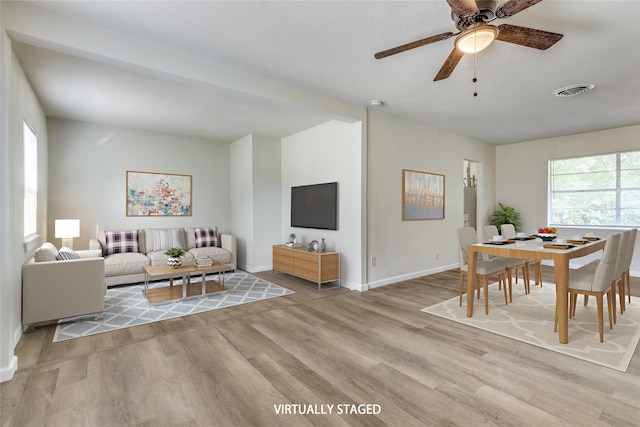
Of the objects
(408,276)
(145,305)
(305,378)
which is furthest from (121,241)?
(408,276)

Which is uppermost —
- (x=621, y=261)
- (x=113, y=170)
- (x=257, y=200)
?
(x=113, y=170)

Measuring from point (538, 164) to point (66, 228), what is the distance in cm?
843

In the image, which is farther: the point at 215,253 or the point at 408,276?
the point at 215,253

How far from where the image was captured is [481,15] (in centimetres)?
198

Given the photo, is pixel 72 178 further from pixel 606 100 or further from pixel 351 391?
pixel 606 100

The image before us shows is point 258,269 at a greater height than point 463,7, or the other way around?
point 463,7

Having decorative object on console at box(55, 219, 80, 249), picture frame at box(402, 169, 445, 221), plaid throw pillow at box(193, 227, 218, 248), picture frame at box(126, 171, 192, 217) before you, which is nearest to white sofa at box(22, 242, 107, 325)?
decorative object on console at box(55, 219, 80, 249)

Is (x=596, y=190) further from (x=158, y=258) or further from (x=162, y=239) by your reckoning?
(x=162, y=239)

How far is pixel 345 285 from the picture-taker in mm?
4680

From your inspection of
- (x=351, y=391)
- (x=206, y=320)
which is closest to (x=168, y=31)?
(x=206, y=320)

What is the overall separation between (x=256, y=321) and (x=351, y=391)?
1522mm

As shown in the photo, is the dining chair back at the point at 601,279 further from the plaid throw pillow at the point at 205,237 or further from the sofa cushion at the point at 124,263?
the sofa cushion at the point at 124,263

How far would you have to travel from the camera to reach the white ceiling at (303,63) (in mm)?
2287

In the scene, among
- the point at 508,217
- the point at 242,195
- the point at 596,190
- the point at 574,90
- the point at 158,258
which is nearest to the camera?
the point at 574,90
